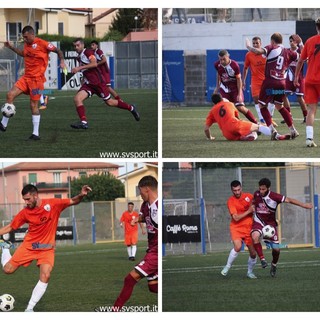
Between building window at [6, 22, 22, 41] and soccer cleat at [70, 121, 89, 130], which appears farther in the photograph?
building window at [6, 22, 22, 41]

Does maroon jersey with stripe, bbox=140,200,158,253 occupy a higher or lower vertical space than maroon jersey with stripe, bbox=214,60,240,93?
lower

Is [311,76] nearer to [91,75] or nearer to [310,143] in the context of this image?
[310,143]

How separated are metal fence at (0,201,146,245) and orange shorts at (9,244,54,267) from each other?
13.3 metres

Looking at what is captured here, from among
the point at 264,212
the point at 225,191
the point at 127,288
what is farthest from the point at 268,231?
the point at 225,191

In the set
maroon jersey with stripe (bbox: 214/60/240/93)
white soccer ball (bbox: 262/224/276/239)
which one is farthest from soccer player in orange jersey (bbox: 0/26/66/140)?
white soccer ball (bbox: 262/224/276/239)

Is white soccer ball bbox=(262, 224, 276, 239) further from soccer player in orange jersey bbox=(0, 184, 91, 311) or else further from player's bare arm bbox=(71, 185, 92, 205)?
player's bare arm bbox=(71, 185, 92, 205)

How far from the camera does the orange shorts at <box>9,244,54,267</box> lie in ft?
34.7

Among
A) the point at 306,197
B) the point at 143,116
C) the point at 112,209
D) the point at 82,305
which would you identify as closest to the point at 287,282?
the point at 82,305

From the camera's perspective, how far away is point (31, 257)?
10664 millimetres

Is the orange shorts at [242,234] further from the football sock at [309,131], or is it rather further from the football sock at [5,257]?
the football sock at [5,257]

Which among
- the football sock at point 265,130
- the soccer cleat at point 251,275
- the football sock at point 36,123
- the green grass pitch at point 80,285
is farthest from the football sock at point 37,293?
the football sock at point 265,130

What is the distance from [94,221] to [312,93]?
42.0ft

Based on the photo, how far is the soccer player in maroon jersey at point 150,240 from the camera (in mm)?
10172
